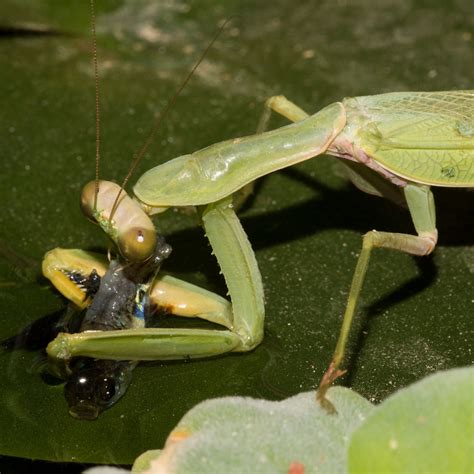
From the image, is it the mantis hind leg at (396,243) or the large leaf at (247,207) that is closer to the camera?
the mantis hind leg at (396,243)

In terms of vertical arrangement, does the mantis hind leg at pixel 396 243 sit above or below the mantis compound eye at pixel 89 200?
below

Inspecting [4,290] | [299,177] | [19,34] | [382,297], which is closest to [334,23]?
[299,177]

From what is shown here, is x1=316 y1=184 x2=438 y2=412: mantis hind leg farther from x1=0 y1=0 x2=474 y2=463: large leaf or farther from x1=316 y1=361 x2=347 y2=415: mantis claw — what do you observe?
x1=0 y1=0 x2=474 y2=463: large leaf

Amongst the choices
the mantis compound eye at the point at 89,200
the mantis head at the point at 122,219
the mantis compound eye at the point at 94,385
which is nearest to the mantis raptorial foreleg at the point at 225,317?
the mantis compound eye at the point at 94,385

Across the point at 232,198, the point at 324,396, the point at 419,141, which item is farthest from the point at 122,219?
the point at 419,141

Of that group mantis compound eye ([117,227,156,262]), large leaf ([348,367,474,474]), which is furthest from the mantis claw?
mantis compound eye ([117,227,156,262])

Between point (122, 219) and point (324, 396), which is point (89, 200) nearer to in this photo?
point (122, 219)

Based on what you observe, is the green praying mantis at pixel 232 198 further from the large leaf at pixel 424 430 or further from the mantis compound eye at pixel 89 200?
the large leaf at pixel 424 430
